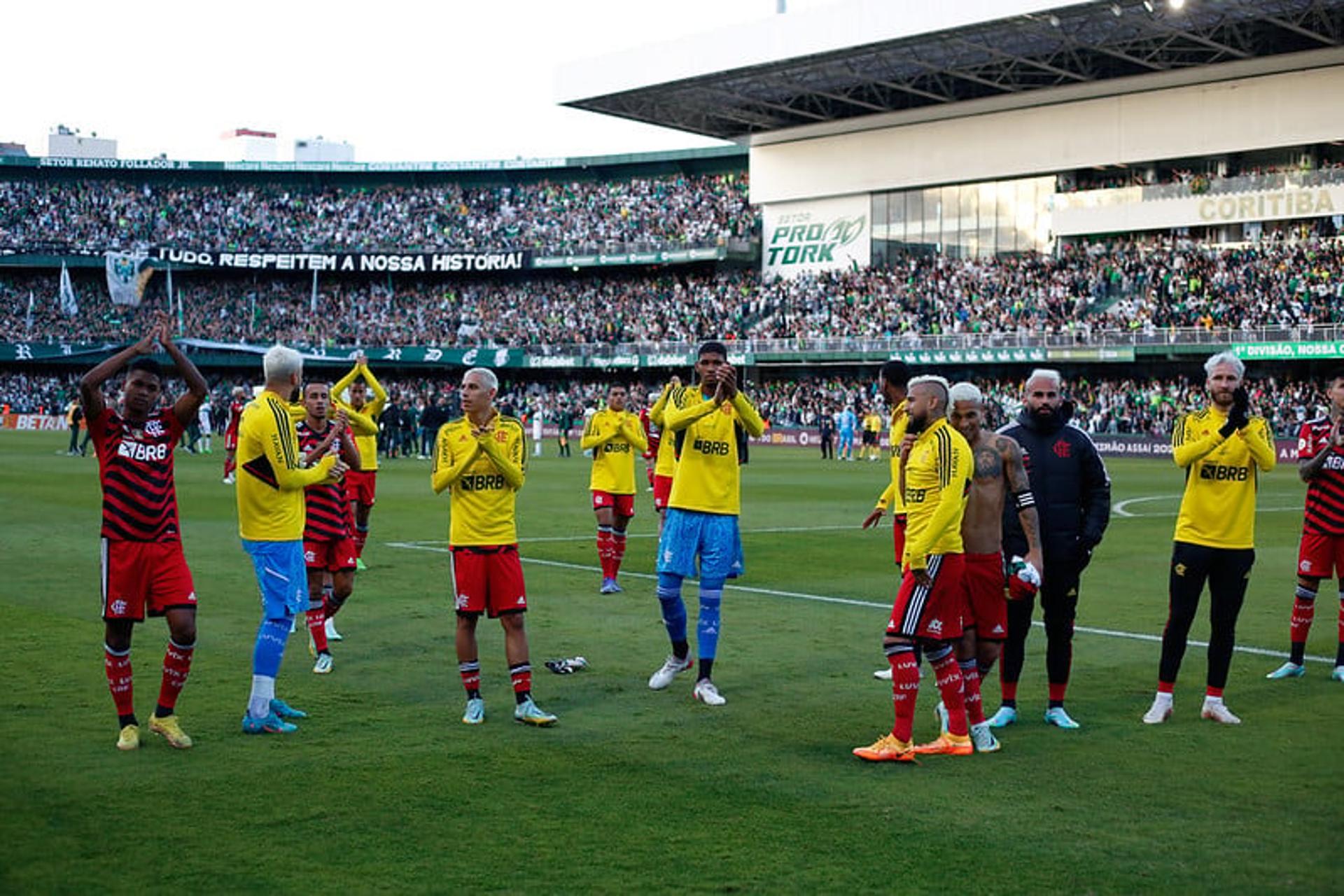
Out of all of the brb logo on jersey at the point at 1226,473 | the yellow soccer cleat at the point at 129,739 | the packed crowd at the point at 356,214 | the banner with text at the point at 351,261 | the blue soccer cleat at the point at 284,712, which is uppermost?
the packed crowd at the point at 356,214

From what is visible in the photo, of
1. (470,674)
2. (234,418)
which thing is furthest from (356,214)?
(470,674)

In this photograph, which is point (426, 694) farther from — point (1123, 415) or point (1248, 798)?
point (1123, 415)

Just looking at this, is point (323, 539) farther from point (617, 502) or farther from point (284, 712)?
point (617, 502)

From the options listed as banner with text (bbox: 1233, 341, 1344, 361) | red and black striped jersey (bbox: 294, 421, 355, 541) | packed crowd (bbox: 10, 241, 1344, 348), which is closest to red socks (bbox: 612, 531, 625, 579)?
red and black striped jersey (bbox: 294, 421, 355, 541)

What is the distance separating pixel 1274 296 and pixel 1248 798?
48290 mm

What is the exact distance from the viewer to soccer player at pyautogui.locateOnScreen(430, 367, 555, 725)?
28.6ft

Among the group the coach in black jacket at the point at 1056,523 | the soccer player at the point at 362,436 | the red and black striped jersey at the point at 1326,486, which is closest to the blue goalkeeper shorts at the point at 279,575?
the soccer player at the point at 362,436

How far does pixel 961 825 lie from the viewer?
21.6 ft

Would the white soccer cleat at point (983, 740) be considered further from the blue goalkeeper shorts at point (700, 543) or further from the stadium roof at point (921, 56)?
the stadium roof at point (921, 56)

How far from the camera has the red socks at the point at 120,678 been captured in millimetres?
7945

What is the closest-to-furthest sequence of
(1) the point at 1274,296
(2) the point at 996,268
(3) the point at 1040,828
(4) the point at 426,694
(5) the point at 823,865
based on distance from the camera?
(5) the point at 823,865 < (3) the point at 1040,828 < (4) the point at 426,694 < (1) the point at 1274,296 < (2) the point at 996,268

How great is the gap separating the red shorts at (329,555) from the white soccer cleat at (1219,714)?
6446 mm

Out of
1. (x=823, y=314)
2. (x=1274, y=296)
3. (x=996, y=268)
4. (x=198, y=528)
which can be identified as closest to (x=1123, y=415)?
(x=1274, y=296)

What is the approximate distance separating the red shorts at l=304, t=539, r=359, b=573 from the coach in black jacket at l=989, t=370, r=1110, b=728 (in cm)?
528
